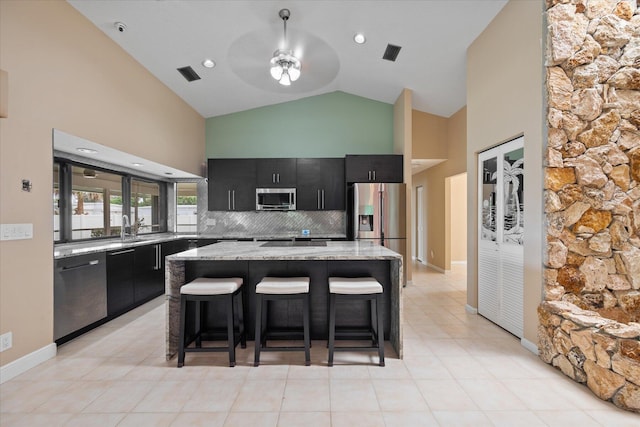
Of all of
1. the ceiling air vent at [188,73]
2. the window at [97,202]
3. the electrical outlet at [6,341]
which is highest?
the ceiling air vent at [188,73]

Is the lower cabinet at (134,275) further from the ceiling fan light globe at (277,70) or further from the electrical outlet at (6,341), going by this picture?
the ceiling fan light globe at (277,70)

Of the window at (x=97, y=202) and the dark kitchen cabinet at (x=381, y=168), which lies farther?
the dark kitchen cabinet at (x=381, y=168)

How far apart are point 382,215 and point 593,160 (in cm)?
289

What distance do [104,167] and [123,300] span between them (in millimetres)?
1755

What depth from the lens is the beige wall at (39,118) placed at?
231 cm

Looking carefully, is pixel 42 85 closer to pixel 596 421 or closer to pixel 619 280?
pixel 596 421

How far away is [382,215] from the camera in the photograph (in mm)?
5180

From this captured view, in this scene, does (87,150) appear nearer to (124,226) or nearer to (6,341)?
(124,226)

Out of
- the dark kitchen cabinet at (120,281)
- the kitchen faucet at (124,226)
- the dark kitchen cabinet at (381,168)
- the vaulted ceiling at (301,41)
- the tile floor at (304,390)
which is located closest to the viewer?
the tile floor at (304,390)

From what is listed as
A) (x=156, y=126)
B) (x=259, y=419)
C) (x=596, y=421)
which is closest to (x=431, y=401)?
(x=596, y=421)

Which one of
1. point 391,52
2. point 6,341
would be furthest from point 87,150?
point 391,52

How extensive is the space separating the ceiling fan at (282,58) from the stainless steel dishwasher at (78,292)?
8.71 feet

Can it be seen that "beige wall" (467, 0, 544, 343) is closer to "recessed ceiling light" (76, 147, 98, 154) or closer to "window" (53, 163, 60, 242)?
"recessed ceiling light" (76, 147, 98, 154)

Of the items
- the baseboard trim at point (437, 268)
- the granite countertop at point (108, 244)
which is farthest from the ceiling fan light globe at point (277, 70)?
the baseboard trim at point (437, 268)
